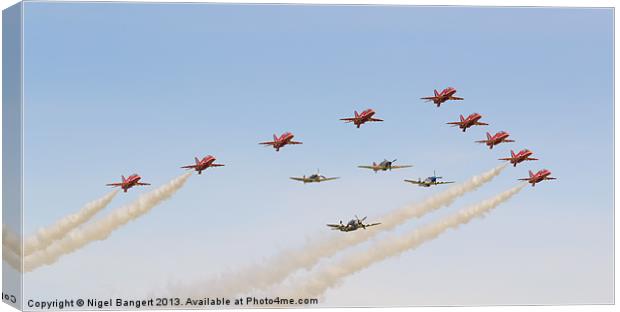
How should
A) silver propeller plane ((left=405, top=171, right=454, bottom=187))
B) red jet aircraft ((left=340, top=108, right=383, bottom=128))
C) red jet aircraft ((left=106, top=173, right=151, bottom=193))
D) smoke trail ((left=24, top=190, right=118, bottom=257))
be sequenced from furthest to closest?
silver propeller plane ((left=405, top=171, right=454, bottom=187))
red jet aircraft ((left=340, top=108, right=383, bottom=128))
red jet aircraft ((left=106, top=173, right=151, bottom=193))
smoke trail ((left=24, top=190, right=118, bottom=257))

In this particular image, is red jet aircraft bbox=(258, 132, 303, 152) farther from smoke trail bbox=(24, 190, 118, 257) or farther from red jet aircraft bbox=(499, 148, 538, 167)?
red jet aircraft bbox=(499, 148, 538, 167)

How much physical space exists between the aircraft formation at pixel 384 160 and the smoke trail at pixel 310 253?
42cm

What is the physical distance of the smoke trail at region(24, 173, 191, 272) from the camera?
193 ft

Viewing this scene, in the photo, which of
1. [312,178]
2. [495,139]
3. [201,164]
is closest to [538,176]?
[495,139]

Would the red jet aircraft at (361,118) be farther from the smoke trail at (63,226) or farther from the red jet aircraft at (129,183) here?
the smoke trail at (63,226)

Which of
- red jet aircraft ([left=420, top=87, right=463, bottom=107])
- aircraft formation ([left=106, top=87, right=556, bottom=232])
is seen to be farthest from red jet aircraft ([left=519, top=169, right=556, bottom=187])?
red jet aircraft ([left=420, top=87, right=463, bottom=107])

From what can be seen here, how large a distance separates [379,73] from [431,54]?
6.54 feet

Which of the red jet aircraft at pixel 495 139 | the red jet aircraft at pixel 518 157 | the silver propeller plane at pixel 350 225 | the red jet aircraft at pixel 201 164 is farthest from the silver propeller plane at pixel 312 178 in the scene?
the red jet aircraft at pixel 518 157

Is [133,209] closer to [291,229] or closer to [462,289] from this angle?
[291,229]

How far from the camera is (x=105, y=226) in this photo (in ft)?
194

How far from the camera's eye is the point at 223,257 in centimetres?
Answer: 5981

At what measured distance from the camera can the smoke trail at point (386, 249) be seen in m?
60.8

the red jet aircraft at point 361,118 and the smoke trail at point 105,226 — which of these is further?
the red jet aircraft at point 361,118

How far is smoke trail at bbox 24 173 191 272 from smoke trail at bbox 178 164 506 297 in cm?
312
